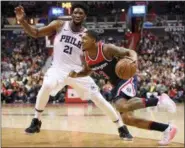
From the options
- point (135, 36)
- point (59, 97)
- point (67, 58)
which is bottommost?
point (59, 97)

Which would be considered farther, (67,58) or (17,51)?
(17,51)

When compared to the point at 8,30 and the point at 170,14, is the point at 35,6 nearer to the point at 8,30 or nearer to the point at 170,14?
the point at 8,30

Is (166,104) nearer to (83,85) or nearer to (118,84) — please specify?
(118,84)

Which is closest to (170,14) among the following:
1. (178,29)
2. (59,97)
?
(178,29)

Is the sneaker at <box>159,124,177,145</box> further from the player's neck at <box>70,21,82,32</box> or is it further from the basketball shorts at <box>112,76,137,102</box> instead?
the player's neck at <box>70,21,82,32</box>

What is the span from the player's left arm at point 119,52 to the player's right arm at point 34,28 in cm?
76

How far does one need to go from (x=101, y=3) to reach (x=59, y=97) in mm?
9228

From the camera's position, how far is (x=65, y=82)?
570 centimetres

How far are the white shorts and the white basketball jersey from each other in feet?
0.33

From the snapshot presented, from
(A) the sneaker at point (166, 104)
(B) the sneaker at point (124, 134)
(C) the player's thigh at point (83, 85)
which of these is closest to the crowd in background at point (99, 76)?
(B) the sneaker at point (124, 134)

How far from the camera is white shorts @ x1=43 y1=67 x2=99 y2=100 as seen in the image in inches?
220

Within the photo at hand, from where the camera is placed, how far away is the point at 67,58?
575cm

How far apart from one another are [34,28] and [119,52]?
1069 millimetres

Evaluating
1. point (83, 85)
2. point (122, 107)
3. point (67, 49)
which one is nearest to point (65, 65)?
point (67, 49)
